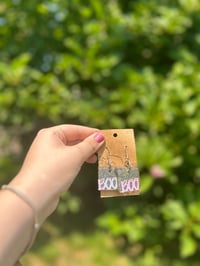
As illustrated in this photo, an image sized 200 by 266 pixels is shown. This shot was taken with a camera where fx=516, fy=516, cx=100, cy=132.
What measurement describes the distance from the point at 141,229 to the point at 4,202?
1.73 meters

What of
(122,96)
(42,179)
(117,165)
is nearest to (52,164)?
(42,179)

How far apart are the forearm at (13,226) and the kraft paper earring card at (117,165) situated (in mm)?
190

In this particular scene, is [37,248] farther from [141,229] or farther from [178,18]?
[178,18]

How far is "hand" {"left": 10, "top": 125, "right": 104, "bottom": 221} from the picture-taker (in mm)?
699

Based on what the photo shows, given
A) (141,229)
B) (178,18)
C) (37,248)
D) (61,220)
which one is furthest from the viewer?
(61,220)

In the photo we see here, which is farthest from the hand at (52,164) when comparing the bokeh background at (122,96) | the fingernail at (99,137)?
the bokeh background at (122,96)

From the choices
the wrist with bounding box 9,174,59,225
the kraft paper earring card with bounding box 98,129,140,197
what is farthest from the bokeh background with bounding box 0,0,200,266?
the wrist with bounding box 9,174,59,225

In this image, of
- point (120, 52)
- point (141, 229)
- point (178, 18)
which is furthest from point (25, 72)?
point (141, 229)

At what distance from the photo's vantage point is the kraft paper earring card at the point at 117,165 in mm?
836

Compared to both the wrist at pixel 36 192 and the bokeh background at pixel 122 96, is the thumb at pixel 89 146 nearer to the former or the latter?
the wrist at pixel 36 192

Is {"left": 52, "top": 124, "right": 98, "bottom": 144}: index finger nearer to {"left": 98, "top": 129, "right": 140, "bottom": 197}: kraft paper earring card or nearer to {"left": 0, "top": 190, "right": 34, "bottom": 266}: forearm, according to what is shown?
{"left": 98, "top": 129, "right": 140, "bottom": 197}: kraft paper earring card

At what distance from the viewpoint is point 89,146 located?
2.63 feet

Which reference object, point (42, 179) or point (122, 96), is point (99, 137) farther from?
point (122, 96)

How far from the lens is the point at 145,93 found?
2164 mm
